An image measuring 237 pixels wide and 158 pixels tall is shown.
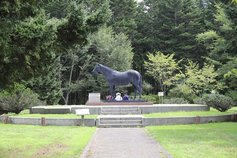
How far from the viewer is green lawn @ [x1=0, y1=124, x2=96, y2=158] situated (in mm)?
12328

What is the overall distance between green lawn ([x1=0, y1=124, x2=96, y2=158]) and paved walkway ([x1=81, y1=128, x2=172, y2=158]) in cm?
40

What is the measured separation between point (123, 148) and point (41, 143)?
11.4 ft

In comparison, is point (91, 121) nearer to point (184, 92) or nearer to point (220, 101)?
point (220, 101)

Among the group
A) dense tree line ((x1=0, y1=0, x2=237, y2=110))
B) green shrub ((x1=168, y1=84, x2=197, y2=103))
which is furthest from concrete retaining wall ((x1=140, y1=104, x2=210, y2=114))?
green shrub ((x1=168, y1=84, x2=197, y2=103))

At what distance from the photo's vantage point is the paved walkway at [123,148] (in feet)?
38.4

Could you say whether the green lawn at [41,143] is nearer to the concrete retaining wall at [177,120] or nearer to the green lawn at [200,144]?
the green lawn at [200,144]

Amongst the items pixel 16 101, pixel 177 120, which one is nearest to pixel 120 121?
pixel 177 120

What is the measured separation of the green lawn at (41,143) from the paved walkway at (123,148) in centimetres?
40

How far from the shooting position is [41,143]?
49.0ft

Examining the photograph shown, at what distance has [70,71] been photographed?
156 feet

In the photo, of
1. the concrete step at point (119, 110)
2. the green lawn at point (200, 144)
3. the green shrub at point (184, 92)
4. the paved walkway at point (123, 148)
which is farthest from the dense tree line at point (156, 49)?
the concrete step at point (119, 110)

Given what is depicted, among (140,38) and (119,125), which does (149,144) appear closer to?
(119,125)

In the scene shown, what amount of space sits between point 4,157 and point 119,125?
11.0m

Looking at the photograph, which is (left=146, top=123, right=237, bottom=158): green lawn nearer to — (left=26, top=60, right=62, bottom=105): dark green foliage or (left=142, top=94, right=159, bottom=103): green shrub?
(left=142, top=94, right=159, bottom=103): green shrub
